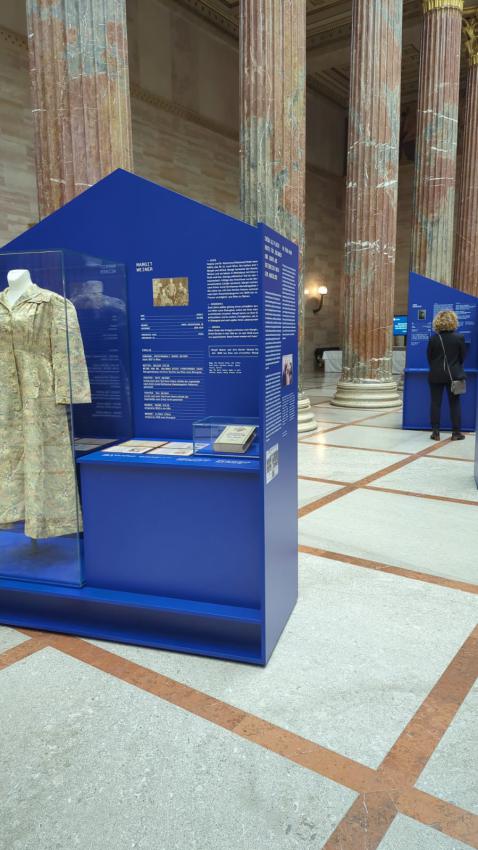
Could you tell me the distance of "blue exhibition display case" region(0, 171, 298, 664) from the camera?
2.48m

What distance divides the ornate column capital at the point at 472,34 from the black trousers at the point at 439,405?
1179cm

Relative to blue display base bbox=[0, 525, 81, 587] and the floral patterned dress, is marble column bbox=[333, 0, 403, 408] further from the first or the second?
the floral patterned dress

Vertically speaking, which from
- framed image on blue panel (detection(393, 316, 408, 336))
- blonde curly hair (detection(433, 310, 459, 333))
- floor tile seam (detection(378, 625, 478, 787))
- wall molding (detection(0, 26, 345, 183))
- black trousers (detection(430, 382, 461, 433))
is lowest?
floor tile seam (detection(378, 625, 478, 787))

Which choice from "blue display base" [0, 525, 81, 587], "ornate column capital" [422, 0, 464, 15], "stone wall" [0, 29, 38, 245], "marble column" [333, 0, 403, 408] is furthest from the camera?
"ornate column capital" [422, 0, 464, 15]

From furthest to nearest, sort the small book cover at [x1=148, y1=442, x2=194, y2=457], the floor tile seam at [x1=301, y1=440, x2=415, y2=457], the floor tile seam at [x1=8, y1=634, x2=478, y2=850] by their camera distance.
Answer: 1. the floor tile seam at [x1=301, y1=440, x2=415, y2=457]
2. the small book cover at [x1=148, y1=442, x2=194, y2=457]
3. the floor tile seam at [x1=8, y1=634, x2=478, y2=850]

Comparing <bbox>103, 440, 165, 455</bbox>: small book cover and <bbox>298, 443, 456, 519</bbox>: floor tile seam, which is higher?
<bbox>103, 440, 165, 455</bbox>: small book cover

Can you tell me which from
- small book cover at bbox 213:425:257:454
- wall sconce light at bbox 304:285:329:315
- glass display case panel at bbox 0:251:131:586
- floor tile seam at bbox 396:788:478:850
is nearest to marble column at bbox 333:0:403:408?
glass display case panel at bbox 0:251:131:586

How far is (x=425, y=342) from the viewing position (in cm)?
860

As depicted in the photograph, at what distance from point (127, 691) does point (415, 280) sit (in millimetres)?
7550

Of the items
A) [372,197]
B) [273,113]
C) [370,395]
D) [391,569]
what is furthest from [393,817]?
[372,197]

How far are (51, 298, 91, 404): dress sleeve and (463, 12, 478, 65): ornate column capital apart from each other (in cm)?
1629

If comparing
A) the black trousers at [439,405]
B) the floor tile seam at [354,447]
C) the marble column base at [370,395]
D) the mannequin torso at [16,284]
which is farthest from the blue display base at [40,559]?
the marble column base at [370,395]

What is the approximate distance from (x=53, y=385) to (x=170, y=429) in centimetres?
57

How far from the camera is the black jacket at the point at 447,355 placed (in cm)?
712
